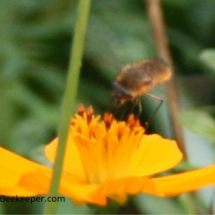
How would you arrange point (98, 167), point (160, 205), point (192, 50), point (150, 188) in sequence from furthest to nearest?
point (192, 50)
point (160, 205)
point (98, 167)
point (150, 188)

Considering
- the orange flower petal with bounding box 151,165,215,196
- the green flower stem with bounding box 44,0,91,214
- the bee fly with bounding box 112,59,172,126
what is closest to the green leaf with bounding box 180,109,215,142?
the bee fly with bounding box 112,59,172,126

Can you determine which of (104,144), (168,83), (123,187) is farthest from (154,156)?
(168,83)

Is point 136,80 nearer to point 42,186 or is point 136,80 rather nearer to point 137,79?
point 137,79

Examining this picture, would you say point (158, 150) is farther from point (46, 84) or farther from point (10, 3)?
point (10, 3)

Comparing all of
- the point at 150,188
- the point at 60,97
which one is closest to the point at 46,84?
the point at 60,97

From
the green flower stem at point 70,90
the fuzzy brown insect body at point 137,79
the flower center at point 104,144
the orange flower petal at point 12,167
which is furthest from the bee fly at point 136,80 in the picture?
the green flower stem at point 70,90

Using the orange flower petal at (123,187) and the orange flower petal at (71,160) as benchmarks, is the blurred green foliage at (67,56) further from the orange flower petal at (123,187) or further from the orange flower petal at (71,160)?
the orange flower petal at (123,187)

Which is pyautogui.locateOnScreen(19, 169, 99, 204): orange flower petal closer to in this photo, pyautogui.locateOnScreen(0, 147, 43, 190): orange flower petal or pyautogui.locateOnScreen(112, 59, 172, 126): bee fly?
pyautogui.locateOnScreen(0, 147, 43, 190): orange flower petal
